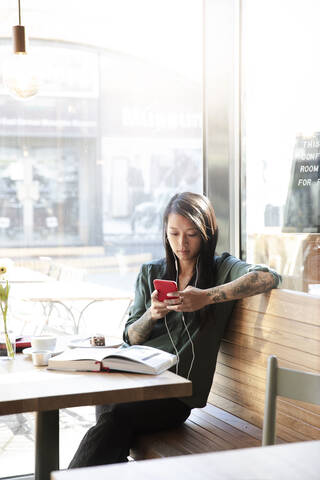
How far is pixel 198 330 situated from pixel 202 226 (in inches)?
17.2

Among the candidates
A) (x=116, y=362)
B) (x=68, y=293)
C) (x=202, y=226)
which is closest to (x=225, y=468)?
(x=116, y=362)

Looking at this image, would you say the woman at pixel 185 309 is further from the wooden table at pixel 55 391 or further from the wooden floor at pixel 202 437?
the wooden table at pixel 55 391

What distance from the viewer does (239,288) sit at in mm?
2762

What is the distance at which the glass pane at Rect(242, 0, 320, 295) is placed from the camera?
297 cm

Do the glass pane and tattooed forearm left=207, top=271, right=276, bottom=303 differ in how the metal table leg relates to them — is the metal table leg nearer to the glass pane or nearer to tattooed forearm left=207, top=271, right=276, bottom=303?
tattooed forearm left=207, top=271, right=276, bottom=303

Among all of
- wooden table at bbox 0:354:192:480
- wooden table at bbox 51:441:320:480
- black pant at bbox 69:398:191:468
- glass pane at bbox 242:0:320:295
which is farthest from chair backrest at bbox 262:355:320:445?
glass pane at bbox 242:0:320:295

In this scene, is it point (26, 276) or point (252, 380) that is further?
point (26, 276)

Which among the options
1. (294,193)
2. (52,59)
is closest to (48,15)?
(52,59)

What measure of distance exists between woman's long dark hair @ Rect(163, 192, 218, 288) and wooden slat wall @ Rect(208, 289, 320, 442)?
0.20m

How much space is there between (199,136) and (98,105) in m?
0.62

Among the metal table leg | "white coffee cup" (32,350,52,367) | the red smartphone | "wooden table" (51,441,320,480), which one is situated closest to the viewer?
"wooden table" (51,441,320,480)

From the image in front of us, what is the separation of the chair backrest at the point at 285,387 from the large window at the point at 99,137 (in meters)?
1.88

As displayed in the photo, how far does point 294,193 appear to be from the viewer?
312cm

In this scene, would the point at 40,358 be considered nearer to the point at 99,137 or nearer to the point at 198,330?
the point at 198,330
